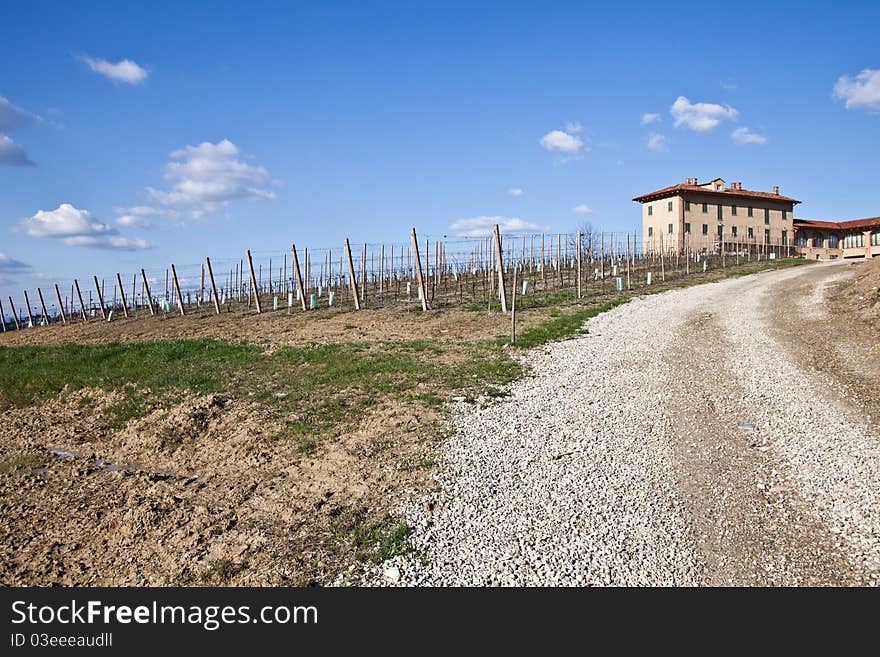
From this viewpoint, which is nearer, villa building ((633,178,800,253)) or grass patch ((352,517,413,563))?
grass patch ((352,517,413,563))

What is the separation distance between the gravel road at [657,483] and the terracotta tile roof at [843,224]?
184 ft

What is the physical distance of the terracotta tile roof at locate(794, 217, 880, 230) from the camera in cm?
5572

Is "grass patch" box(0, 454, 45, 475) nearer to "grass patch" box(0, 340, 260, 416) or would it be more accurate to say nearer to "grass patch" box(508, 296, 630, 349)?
"grass patch" box(0, 340, 260, 416)

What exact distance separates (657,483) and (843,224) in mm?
67950

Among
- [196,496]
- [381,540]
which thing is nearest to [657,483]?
[381,540]

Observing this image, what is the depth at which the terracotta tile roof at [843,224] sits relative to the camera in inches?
2194

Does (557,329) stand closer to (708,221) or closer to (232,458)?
(232,458)

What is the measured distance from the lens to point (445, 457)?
7.84 metres

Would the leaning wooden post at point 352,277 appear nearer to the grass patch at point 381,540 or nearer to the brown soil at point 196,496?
the brown soil at point 196,496

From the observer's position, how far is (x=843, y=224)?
199 ft

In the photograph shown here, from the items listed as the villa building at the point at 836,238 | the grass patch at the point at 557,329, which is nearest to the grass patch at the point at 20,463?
the grass patch at the point at 557,329

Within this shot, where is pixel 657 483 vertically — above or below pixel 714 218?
below

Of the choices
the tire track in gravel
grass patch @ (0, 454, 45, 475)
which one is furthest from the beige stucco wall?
grass patch @ (0, 454, 45, 475)

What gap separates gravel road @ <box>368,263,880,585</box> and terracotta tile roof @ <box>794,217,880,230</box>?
56.1 m
